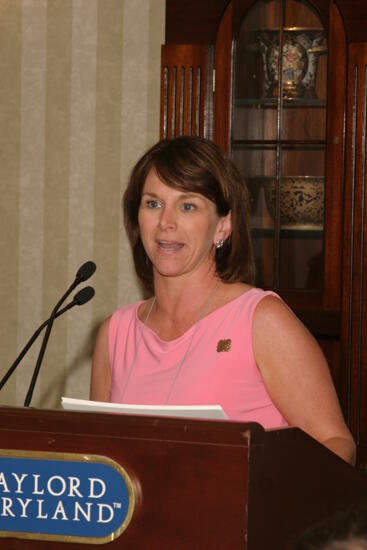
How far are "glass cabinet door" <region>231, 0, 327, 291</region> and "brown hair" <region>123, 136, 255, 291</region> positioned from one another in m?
1.26

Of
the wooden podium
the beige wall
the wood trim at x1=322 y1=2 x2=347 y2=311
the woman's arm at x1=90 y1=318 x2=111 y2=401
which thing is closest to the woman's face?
the woman's arm at x1=90 y1=318 x2=111 y2=401

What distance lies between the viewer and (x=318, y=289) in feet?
10.2

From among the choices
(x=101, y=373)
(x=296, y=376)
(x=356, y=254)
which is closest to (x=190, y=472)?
(x=296, y=376)

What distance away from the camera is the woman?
1.57 meters

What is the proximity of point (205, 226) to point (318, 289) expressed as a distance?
1.41 meters

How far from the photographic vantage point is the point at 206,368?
167cm

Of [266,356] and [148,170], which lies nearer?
[266,356]

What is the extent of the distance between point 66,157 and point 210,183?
5.73 feet

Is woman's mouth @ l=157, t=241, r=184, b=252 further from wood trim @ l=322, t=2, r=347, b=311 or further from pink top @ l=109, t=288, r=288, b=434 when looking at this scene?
wood trim @ l=322, t=2, r=347, b=311

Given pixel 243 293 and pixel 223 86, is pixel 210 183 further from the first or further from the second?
pixel 223 86

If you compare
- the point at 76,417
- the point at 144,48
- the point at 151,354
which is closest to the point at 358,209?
the point at 144,48

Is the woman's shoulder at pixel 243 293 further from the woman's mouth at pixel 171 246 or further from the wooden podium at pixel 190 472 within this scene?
the wooden podium at pixel 190 472

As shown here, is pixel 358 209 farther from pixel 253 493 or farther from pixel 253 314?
pixel 253 493

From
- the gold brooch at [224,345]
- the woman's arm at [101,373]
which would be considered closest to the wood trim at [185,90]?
the woman's arm at [101,373]
